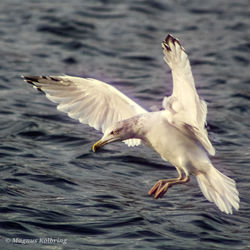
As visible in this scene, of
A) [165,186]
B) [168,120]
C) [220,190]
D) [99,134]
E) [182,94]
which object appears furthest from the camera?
[99,134]

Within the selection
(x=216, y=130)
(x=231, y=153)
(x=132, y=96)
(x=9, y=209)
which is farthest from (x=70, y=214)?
(x=132, y=96)

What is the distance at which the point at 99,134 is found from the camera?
1059 cm

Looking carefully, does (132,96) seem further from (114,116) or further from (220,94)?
(114,116)

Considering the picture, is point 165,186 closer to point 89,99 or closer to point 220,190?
point 220,190

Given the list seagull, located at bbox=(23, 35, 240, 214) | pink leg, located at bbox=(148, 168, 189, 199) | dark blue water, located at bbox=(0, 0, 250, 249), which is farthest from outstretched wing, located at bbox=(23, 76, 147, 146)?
dark blue water, located at bbox=(0, 0, 250, 249)

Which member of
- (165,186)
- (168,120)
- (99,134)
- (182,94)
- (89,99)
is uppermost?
(182,94)

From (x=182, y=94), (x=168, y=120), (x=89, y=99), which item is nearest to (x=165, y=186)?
(x=168, y=120)

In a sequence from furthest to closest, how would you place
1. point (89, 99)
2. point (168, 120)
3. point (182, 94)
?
point (89, 99), point (168, 120), point (182, 94)

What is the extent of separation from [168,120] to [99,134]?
3.82 m

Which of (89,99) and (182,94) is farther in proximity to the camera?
(89,99)

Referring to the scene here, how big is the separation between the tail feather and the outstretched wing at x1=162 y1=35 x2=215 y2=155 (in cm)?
46

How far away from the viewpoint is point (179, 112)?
662 cm

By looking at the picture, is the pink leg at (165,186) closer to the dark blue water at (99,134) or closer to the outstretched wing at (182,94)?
the dark blue water at (99,134)

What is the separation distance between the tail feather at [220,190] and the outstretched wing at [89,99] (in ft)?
3.31
